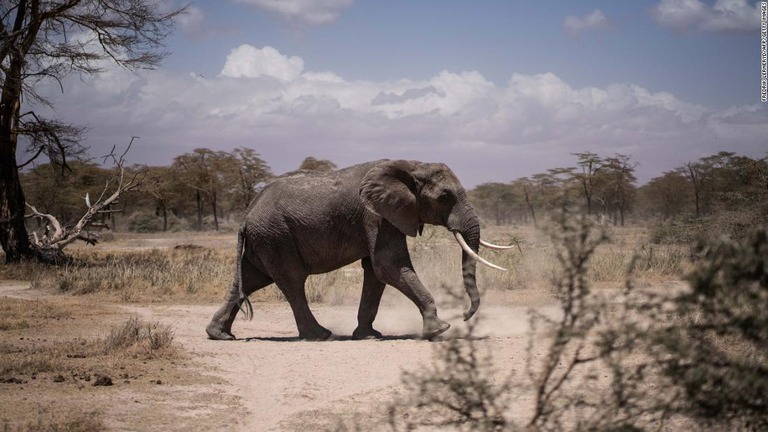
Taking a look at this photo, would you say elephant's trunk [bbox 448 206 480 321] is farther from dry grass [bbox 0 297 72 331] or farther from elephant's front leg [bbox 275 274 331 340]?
dry grass [bbox 0 297 72 331]

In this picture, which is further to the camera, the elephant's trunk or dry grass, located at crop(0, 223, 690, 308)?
dry grass, located at crop(0, 223, 690, 308)

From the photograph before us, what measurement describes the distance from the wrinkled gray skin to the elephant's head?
13 millimetres

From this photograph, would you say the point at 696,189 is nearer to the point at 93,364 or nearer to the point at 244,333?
the point at 244,333

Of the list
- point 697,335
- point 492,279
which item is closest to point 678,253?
point 492,279

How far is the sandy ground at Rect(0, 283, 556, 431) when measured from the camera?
239 inches

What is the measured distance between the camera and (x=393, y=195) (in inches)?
380

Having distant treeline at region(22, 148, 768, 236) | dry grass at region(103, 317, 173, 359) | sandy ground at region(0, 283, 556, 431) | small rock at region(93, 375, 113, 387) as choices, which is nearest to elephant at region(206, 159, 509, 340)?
sandy ground at region(0, 283, 556, 431)

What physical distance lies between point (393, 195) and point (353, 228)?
783mm

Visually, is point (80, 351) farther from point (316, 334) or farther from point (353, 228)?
point (353, 228)

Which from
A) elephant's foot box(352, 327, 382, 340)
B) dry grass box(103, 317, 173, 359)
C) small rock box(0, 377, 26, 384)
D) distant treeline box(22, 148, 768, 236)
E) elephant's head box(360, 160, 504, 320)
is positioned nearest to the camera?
small rock box(0, 377, 26, 384)

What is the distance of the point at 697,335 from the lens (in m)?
3.79

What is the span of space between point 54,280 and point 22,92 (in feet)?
20.1

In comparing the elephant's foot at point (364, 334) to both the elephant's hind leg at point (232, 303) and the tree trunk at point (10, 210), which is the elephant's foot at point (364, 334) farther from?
the tree trunk at point (10, 210)

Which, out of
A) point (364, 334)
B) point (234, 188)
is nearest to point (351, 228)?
point (364, 334)
